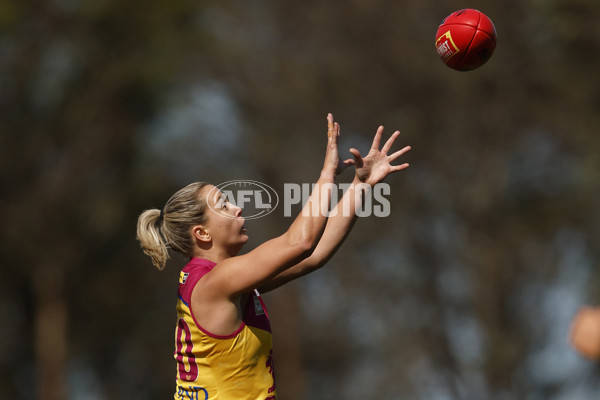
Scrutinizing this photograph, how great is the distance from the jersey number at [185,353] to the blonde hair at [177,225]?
36 centimetres

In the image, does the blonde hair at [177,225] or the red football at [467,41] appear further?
the red football at [467,41]

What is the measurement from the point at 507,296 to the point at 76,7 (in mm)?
13939

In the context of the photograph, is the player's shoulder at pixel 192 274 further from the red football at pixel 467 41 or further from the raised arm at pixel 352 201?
the red football at pixel 467 41

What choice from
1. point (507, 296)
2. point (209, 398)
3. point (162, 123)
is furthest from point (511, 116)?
point (209, 398)

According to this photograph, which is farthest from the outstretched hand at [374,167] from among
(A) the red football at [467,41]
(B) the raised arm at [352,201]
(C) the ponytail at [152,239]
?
(A) the red football at [467,41]

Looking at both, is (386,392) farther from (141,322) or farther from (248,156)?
(141,322)

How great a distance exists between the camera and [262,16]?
2044 centimetres

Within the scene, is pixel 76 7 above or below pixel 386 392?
above

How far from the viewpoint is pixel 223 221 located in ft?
16.7

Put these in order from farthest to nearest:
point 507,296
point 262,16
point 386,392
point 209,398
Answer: point 262,16 < point 386,392 < point 507,296 < point 209,398

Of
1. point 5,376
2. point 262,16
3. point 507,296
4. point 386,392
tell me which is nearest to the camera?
point 507,296

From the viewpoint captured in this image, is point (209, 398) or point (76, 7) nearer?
point (209, 398)

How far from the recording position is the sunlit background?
1720 centimetres

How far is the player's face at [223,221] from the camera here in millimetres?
5082
